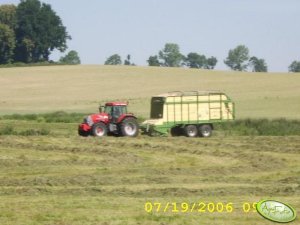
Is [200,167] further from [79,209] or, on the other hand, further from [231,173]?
[79,209]

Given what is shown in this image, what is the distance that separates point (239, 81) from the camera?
66.2 m

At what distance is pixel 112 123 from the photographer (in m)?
27.4

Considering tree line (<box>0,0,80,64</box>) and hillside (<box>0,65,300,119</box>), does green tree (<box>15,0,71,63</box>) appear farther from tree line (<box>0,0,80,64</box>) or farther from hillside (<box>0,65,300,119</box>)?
hillside (<box>0,65,300,119</box>)

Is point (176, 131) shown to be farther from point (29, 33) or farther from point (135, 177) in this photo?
point (29, 33)

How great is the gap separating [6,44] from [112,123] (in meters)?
76.9

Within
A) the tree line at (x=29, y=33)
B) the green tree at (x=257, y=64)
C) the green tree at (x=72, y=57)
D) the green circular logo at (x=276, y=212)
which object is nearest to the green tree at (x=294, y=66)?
the green tree at (x=257, y=64)

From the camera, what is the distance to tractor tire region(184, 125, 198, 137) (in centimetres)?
2930

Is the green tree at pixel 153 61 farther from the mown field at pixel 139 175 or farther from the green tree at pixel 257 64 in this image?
the mown field at pixel 139 175

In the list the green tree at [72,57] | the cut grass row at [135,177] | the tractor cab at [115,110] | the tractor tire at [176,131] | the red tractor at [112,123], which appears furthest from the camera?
the green tree at [72,57]

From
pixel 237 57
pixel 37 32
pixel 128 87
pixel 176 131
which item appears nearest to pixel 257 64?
pixel 237 57

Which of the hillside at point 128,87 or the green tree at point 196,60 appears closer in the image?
the hillside at point 128,87

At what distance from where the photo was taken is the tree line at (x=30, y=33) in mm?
102625

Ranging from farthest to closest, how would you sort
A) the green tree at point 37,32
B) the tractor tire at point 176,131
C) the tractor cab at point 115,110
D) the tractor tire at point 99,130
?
the green tree at point 37,32, the tractor tire at point 176,131, the tractor cab at point 115,110, the tractor tire at point 99,130

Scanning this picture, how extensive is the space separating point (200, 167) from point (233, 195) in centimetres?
532
